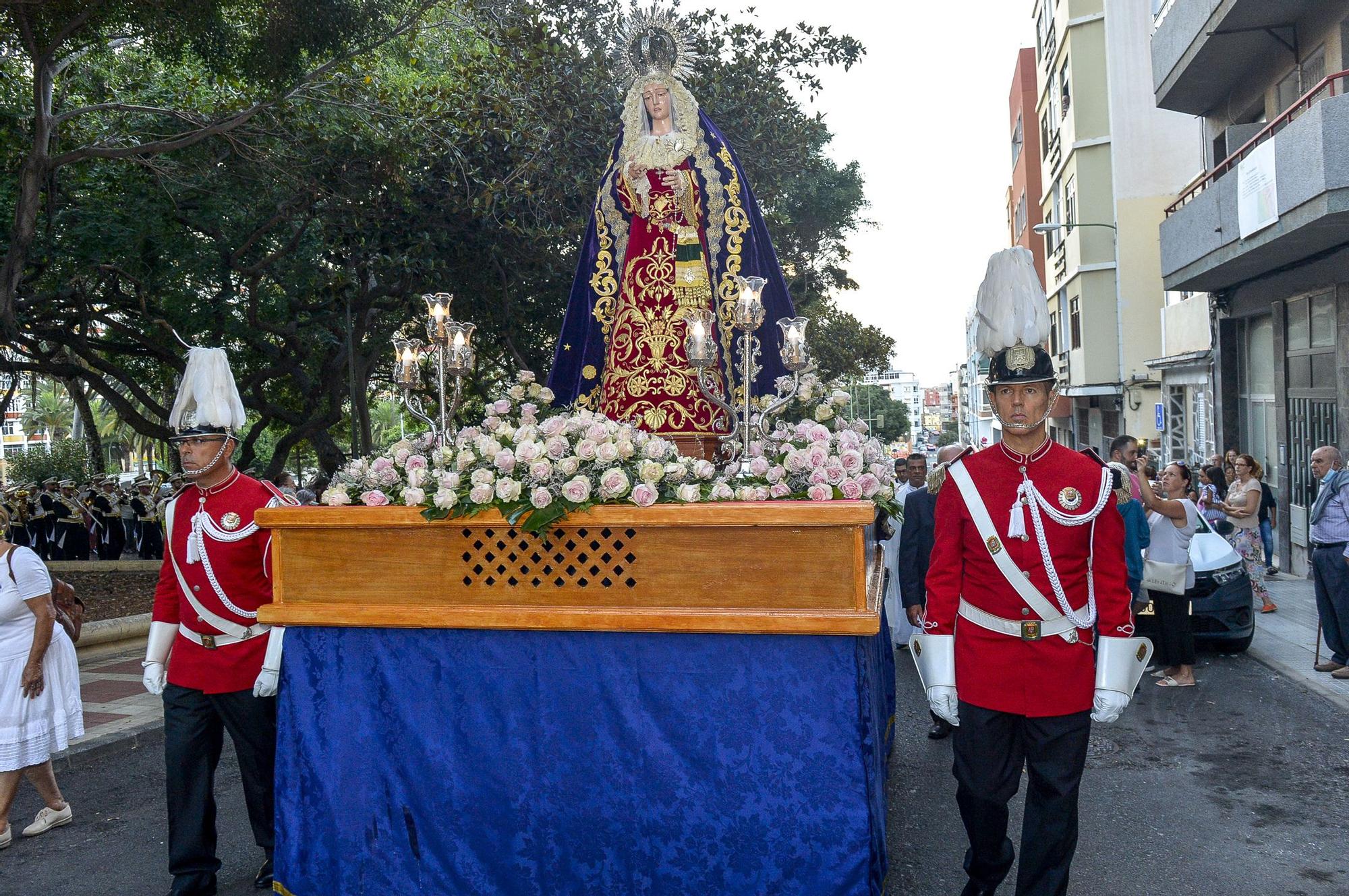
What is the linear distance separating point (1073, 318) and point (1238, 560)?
2577cm

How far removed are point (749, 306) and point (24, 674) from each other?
420 centimetres

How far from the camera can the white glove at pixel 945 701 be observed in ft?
Result: 13.2

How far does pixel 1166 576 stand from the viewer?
28.9ft

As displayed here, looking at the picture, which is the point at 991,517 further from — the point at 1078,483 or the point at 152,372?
the point at 152,372

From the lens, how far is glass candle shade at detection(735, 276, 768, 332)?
5.02 metres

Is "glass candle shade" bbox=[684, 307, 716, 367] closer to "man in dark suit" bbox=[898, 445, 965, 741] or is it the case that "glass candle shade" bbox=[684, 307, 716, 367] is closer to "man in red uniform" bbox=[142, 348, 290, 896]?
"man in red uniform" bbox=[142, 348, 290, 896]

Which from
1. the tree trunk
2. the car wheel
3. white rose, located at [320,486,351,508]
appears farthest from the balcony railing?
the tree trunk

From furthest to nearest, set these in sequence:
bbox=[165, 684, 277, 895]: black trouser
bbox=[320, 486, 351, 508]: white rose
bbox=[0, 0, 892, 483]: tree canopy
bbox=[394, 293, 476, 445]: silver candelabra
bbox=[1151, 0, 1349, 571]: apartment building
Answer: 1. bbox=[1151, 0, 1349, 571]: apartment building
2. bbox=[0, 0, 892, 483]: tree canopy
3. bbox=[394, 293, 476, 445]: silver candelabra
4. bbox=[165, 684, 277, 895]: black trouser
5. bbox=[320, 486, 351, 508]: white rose

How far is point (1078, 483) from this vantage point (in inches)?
158

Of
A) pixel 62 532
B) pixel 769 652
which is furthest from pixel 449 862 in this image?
pixel 62 532

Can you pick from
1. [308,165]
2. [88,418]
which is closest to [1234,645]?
[308,165]

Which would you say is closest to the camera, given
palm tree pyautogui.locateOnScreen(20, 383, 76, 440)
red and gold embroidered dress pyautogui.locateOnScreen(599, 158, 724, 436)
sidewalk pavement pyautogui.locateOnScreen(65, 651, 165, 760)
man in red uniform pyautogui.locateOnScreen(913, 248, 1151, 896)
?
man in red uniform pyautogui.locateOnScreen(913, 248, 1151, 896)

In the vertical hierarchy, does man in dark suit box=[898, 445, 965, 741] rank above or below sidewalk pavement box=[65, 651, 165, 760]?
above

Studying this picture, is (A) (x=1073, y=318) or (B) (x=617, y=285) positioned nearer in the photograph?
(B) (x=617, y=285)
